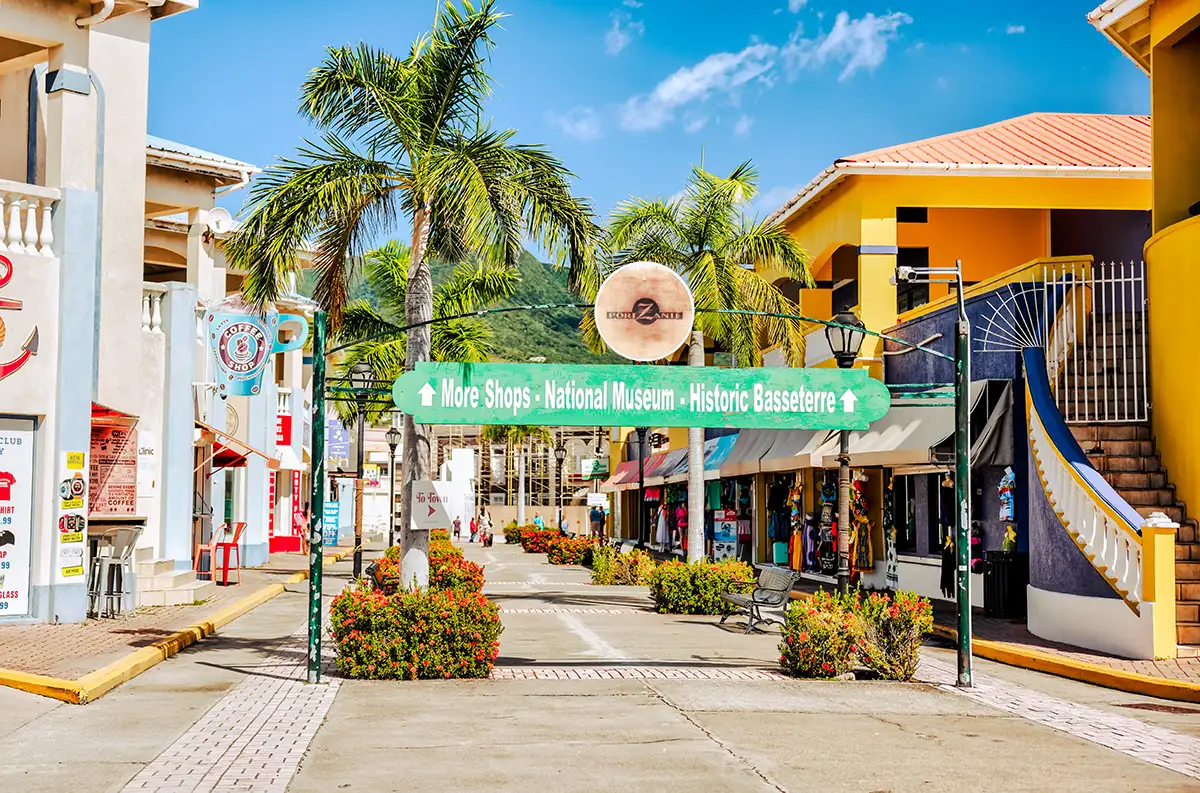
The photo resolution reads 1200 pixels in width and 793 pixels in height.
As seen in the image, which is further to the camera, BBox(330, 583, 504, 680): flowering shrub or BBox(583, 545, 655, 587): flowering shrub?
BBox(583, 545, 655, 587): flowering shrub

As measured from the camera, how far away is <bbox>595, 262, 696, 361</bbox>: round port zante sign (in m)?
13.2

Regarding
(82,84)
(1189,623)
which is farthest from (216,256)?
(1189,623)

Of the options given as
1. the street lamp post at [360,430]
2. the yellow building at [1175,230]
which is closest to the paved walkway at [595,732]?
the yellow building at [1175,230]

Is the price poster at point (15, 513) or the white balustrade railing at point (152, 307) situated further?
the white balustrade railing at point (152, 307)

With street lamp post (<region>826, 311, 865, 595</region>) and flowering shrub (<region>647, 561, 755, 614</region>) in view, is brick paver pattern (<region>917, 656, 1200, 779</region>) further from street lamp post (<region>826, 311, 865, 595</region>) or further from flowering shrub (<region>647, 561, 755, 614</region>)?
flowering shrub (<region>647, 561, 755, 614</region>)

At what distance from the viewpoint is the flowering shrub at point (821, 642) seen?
1381cm

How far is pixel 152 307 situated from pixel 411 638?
12.6 metres

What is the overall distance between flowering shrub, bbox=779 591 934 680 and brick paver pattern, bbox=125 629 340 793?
4.87 m

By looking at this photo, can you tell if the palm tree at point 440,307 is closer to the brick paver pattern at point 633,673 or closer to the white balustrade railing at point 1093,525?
the white balustrade railing at point 1093,525

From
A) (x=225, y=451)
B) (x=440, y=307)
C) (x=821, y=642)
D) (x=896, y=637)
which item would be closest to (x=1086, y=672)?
(x=896, y=637)

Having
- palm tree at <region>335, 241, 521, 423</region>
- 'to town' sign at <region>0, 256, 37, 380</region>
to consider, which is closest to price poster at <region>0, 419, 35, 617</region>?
'to town' sign at <region>0, 256, 37, 380</region>

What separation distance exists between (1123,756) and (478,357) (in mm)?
26020

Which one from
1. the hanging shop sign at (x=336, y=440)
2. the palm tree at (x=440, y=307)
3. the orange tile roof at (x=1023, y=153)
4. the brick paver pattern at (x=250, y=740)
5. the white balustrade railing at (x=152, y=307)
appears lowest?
the brick paver pattern at (x=250, y=740)

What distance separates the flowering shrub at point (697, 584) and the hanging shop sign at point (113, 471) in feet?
28.0
